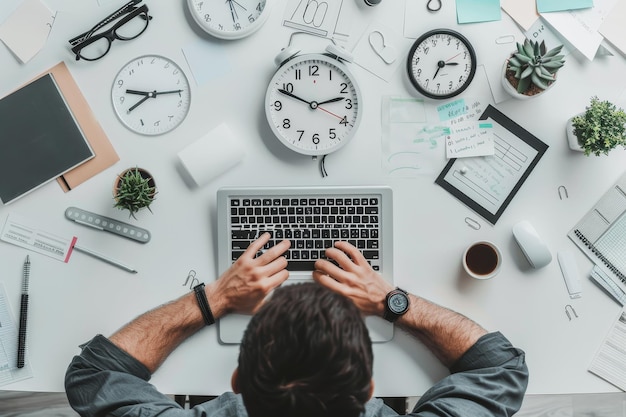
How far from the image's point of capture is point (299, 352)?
101 centimetres

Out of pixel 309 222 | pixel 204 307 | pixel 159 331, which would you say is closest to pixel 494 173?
pixel 309 222

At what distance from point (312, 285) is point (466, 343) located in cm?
48

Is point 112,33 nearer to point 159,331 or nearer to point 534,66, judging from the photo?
point 159,331

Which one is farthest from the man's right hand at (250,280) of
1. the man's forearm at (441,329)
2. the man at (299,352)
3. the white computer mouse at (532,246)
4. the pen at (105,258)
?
the white computer mouse at (532,246)

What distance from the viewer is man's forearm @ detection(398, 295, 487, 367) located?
1389 millimetres

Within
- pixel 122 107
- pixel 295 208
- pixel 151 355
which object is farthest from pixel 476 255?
pixel 122 107

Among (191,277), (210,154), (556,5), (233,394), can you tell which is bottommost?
(233,394)

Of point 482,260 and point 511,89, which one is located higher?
point 511,89

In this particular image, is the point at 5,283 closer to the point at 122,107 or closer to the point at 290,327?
the point at 122,107

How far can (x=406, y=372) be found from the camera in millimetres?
1440

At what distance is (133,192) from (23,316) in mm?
392

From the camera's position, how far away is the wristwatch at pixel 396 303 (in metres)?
1.40

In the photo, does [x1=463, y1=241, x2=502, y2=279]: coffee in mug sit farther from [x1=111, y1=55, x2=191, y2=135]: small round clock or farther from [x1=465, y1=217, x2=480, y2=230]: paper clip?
[x1=111, y1=55, x2=191, y2=135]: small round clock

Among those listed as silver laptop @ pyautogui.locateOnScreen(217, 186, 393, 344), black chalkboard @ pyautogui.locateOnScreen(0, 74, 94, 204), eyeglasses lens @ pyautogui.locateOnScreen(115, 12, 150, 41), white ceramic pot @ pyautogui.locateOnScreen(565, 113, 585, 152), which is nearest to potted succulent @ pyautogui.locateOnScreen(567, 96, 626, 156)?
white ceramic pot @ pyautogui.locateOnScreen(565, 113, 585, 152)
